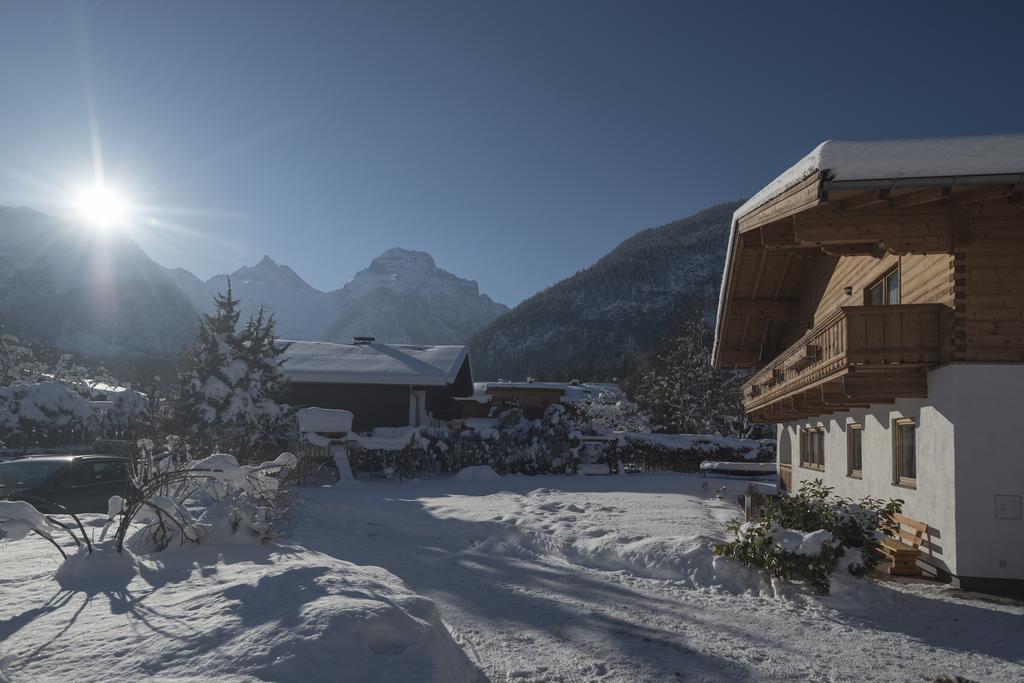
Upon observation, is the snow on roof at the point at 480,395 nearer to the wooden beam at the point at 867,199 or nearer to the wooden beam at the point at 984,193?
the wooden beam at the point at 867,199

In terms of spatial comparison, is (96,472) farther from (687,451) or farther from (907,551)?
(687,451)

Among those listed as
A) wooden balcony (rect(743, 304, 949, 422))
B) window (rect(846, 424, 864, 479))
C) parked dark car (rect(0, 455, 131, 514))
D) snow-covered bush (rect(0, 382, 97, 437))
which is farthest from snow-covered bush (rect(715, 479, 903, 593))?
snow-covered bush (rect(0, 382, 97, 437))

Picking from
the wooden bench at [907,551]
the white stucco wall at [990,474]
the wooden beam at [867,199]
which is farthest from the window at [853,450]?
the wooden beam at [867,199]

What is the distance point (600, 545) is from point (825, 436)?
26.6ft

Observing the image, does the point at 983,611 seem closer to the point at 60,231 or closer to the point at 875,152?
the point at 875,152

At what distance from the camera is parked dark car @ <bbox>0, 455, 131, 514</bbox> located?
1231 centimetres

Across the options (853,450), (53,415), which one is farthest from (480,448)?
(53,415)

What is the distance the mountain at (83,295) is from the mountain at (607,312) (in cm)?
9177

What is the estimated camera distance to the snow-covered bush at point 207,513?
7586mm

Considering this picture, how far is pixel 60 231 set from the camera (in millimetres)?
195250

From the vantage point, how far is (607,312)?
110 metres

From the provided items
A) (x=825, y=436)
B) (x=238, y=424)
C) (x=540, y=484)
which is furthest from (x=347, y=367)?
(x=825, y=436)

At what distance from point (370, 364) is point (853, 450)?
19.8 m

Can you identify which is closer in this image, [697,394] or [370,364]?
[370,364]
